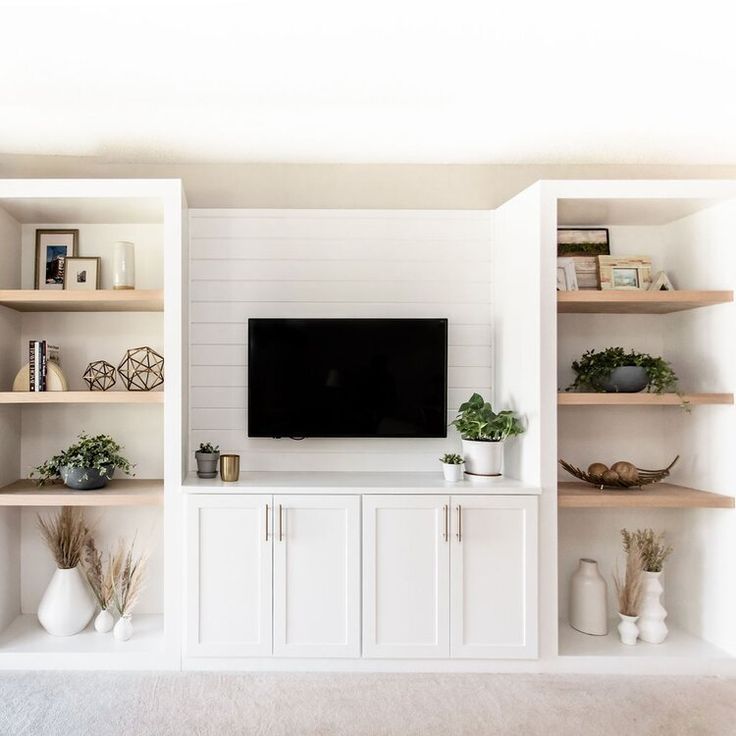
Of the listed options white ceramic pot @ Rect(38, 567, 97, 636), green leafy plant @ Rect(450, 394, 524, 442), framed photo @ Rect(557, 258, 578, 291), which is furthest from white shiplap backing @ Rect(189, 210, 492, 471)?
white ceramic pot @ Rect(38, 567, 97, 636)

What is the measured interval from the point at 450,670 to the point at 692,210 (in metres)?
2.47

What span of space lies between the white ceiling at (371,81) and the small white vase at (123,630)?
2.33 m

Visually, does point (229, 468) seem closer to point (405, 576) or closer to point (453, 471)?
point (405, 576)

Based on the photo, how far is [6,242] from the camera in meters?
3.04

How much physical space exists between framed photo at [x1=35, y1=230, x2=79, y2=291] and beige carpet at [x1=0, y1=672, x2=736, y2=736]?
1.86 meters

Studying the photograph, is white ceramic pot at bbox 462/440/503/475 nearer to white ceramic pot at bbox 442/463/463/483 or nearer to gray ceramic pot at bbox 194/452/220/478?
white ceramic pot at bbox 442/463/463/483

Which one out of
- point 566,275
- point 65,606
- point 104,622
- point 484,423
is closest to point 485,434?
point 484,423

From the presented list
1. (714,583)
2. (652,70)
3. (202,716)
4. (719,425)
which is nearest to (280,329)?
(202,716)

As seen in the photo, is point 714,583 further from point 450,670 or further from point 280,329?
point 280,329

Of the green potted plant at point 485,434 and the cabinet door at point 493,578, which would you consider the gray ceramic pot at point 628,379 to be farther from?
the cabinet door at point 493,578

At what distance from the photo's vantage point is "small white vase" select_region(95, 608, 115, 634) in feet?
9.75

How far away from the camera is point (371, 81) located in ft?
8.39

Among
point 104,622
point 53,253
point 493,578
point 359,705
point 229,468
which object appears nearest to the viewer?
point 359,705

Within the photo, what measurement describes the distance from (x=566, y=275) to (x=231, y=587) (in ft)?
7.12
